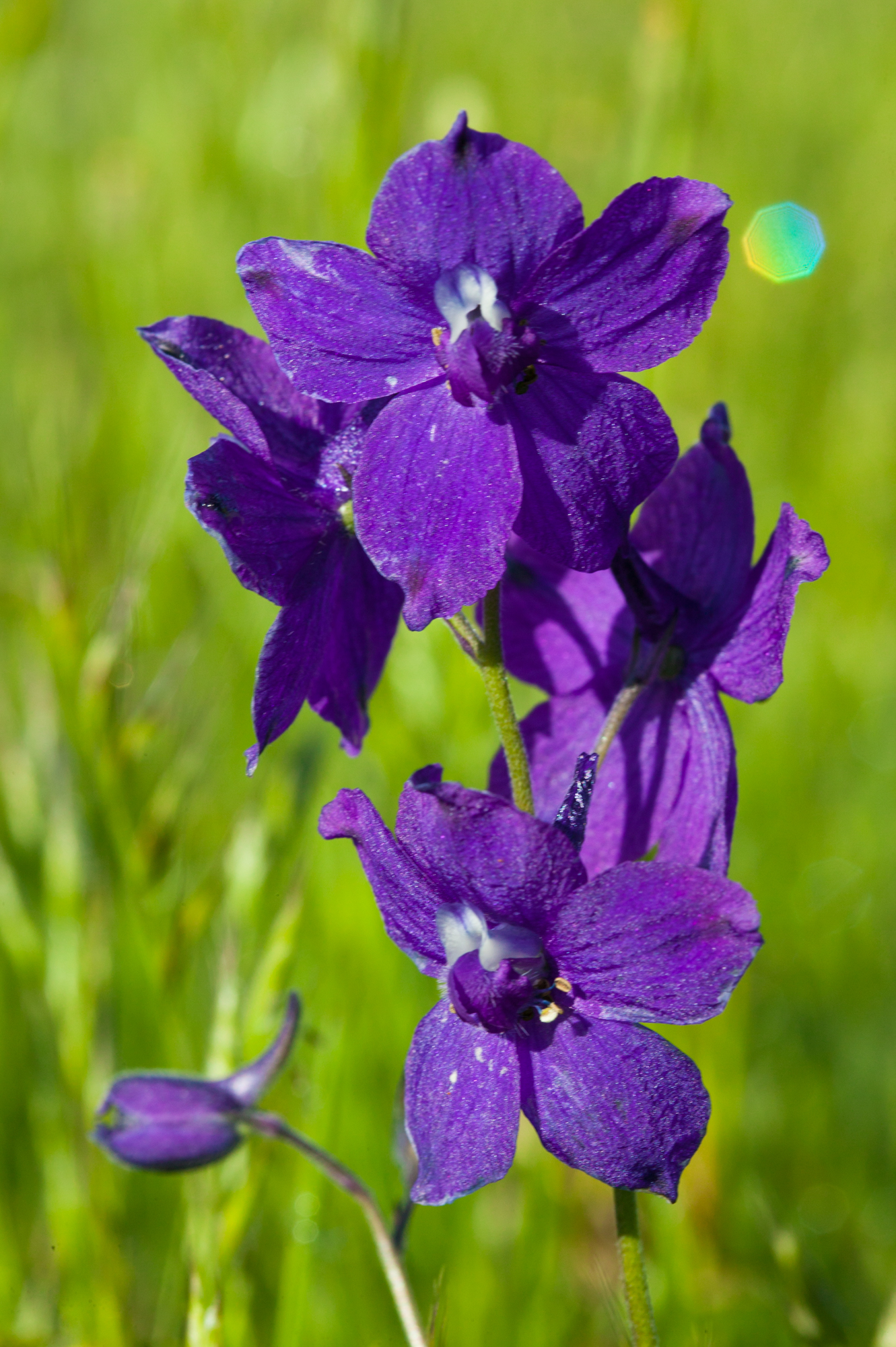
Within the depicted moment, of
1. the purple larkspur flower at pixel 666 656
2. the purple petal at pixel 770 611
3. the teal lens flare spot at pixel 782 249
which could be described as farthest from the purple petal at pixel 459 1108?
A: the teal lens flare spot at pixel 782 249

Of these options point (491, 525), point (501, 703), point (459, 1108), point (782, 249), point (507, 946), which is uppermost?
point (782, 249)

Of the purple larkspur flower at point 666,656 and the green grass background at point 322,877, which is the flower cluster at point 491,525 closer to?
the purple larkspur flower at point 666,656

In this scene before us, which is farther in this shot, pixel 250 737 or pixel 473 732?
pixel 250 737

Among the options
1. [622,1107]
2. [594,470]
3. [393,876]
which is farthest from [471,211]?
[622,1107]

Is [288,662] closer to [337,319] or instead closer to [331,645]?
[331,645]

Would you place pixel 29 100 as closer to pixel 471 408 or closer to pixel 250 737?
pixel 250 737

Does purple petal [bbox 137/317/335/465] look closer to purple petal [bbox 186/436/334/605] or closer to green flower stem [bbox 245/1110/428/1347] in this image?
purple petal [bbox 186/436/334/605]

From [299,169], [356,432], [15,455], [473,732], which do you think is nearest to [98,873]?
[473,732]
